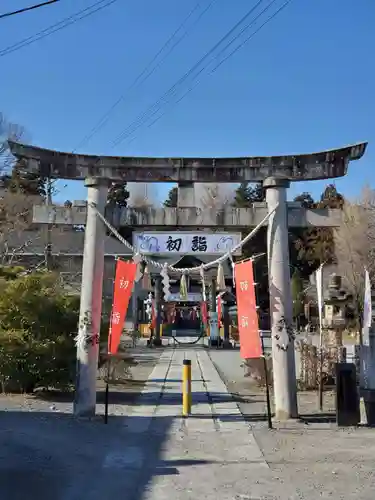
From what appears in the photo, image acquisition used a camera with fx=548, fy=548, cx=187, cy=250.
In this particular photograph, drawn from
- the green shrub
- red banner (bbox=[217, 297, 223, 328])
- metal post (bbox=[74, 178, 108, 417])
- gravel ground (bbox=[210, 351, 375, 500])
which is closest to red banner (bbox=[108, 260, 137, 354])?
metal post (bbox=[74, 178, 108, 417])

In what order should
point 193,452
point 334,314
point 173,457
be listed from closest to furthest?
point 173,457 < point 193,452 < point 334,314

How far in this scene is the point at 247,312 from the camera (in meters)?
10.2

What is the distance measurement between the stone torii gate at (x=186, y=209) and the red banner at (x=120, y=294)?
0.40m

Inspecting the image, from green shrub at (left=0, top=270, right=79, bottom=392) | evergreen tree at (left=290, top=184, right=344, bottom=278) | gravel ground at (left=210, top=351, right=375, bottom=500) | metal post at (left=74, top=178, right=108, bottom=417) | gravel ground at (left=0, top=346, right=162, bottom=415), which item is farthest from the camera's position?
evergreen tree at (left=290, top=184, right=344, bottom=278)

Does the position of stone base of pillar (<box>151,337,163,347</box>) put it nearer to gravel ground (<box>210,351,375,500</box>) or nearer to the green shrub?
the green shrub

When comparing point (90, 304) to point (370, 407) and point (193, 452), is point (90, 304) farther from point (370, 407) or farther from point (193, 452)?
point (370, 407)

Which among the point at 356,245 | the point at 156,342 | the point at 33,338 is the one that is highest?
the point at 356,245

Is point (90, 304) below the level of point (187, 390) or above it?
above

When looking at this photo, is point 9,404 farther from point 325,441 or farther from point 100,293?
point 325,441

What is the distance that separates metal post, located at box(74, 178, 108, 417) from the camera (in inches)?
400

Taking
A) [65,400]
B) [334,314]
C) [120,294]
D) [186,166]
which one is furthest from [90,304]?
[334,314]

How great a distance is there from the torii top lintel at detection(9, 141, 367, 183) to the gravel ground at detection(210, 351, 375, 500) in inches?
185

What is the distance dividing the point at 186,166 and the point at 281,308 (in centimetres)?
338

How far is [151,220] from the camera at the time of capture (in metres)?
10.9
